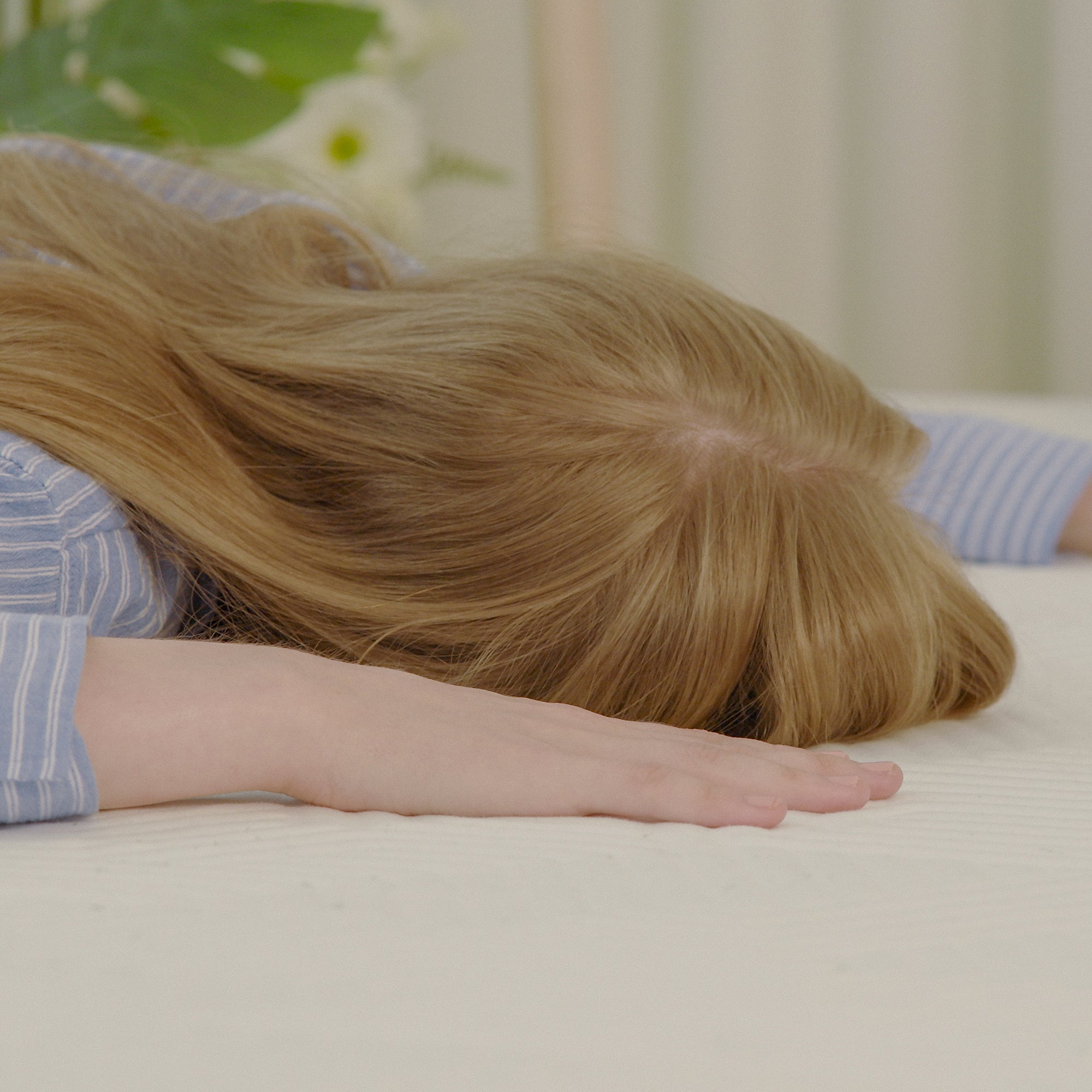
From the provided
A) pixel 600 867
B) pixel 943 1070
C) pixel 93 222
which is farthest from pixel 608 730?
pixel 93 222

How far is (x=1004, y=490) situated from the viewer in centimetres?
96

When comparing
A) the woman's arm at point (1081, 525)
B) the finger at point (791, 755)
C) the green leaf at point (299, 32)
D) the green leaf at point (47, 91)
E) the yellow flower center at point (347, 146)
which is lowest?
the woman's arm at point (1081, 525)

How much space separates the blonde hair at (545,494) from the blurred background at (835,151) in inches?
46.6

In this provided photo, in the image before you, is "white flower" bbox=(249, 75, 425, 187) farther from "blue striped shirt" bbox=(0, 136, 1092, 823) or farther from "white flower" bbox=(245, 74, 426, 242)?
"blue striped shirt" bbox=(0, 136, 1092, 823)

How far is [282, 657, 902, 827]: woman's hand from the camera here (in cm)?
45

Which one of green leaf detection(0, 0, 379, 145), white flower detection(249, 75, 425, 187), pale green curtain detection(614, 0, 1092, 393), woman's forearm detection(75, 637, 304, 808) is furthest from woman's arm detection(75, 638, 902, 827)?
pale green curtain detection(614, 0, 1092, 393)

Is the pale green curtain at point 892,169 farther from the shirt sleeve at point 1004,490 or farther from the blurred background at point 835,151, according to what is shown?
the shirt sleeve at point 1004,490

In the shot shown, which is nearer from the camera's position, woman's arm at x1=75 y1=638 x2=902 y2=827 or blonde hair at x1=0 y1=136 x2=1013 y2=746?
woman's arm at x1=75 y1=638 x2=902 y2=827

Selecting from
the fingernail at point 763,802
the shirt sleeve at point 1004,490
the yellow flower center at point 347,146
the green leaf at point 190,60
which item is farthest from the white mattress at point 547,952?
the yellow flower center at point 347,146

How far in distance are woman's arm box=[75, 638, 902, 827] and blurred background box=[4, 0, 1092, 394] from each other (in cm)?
138

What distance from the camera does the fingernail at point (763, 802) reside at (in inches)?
17.5

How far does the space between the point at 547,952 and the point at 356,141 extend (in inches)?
60.0

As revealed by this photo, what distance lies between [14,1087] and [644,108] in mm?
2074

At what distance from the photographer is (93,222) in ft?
2.49
